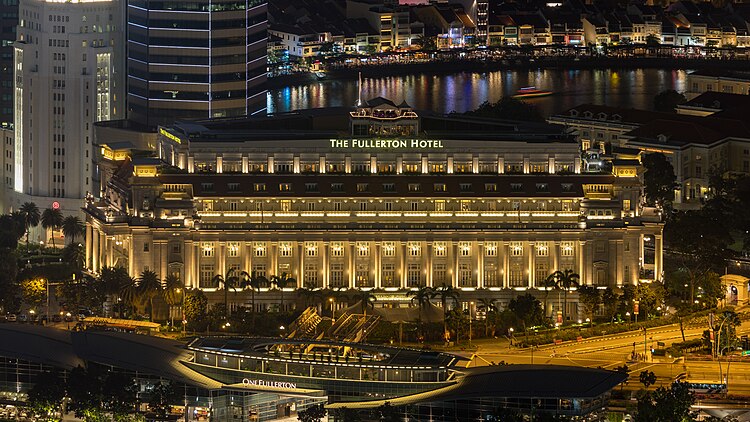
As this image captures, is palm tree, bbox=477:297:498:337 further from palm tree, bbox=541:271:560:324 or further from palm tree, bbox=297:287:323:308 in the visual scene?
palm tree, bbox=297:287:323:308

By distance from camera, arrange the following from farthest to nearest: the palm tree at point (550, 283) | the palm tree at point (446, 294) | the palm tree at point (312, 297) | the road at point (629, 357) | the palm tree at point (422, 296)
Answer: the palm tree at point (550, 283), the palm tree at point (312, 297), the palm tree at point (446, 294), the palm tree at point (422, 296), the road at point (629, 357)

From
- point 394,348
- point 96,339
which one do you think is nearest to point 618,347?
point 394,348

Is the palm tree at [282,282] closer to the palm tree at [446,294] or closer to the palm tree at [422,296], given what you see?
the palm tree at [422,296]

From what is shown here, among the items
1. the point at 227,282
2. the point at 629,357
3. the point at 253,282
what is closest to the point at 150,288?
the point at 227,282

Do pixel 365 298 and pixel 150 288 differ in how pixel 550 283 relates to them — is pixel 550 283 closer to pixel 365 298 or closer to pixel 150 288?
pixel 365 298

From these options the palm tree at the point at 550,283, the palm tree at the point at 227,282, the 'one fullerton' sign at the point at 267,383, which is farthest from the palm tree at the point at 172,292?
the 'one fullerton' sign at the point at 267,383
